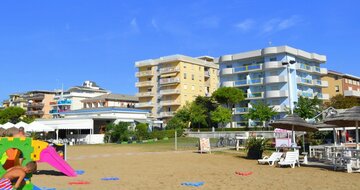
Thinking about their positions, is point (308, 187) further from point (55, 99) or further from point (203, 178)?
point (55, 99)

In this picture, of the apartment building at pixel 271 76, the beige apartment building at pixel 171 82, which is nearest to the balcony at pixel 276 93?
the apartment building at pixel 271 76

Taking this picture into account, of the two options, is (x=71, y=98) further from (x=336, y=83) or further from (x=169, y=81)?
(x=336, y=83)

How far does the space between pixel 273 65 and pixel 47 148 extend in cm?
5256

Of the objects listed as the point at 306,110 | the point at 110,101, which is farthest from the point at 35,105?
the point at 306,110

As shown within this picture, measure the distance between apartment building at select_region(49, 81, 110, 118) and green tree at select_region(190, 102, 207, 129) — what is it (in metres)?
42.1

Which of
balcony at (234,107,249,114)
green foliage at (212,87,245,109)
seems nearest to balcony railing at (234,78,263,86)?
green foliage at (212,87,245,109)

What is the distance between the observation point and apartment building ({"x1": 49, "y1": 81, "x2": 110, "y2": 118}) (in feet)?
333

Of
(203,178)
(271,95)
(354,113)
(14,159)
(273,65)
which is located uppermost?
(273,65)

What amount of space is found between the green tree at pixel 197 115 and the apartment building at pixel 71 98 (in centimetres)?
4212

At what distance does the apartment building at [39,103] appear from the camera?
113 m

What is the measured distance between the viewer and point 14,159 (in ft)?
33.1

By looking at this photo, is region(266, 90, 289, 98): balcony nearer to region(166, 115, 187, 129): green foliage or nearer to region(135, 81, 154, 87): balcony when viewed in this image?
region(166, 115, 187, 129): green foliage

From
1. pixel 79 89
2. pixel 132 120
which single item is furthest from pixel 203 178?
pixel 79 89

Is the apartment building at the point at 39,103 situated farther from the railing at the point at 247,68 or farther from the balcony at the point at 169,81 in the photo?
the railing at the point at 247,68
